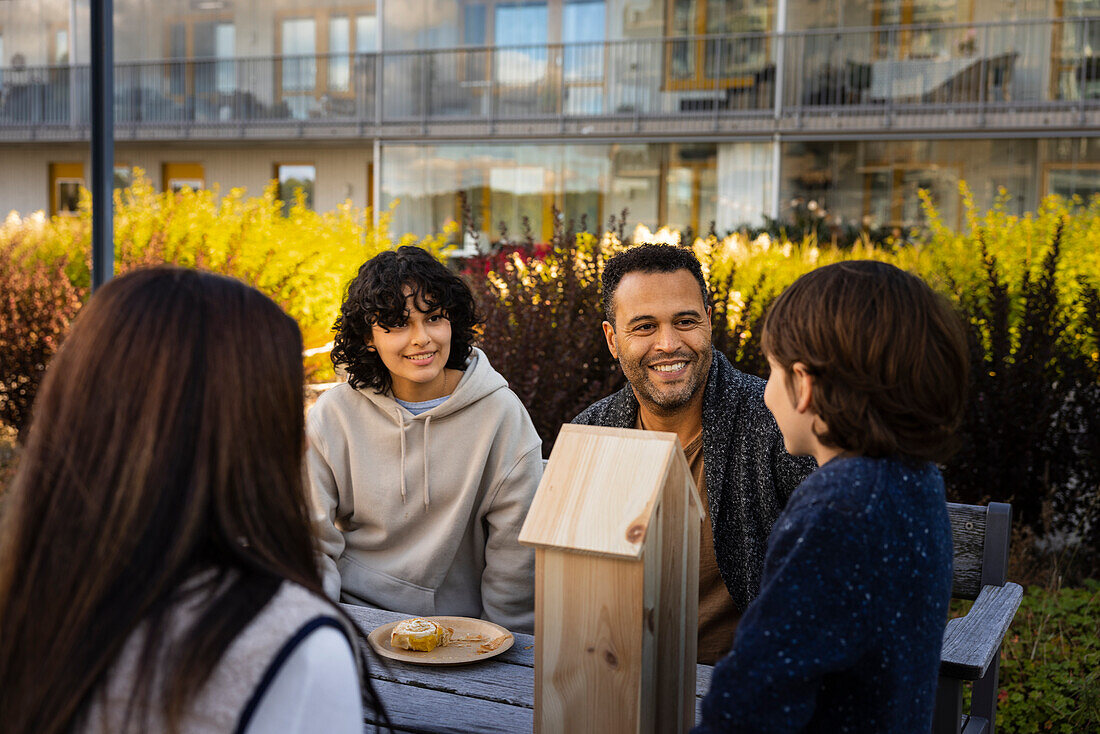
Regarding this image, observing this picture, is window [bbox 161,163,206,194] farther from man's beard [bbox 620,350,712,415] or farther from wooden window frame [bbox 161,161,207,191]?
→ man's beard [bbox 620,350,712,415]

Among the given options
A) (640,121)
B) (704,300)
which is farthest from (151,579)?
(640,121)

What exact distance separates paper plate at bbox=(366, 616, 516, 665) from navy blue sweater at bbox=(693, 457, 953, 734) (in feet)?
2.53

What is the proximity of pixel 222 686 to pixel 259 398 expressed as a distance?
314 millimetres

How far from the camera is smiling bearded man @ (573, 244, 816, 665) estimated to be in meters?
2.51

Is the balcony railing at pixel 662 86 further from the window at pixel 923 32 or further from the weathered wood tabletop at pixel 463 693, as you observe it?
the weathered wood tabletop at pixel 463 693

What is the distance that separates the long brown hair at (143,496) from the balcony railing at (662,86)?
1503 cm

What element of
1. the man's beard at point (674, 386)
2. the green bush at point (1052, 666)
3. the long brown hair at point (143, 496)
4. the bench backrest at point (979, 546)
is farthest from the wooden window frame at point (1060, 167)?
the long brown hair at point (143, 496)

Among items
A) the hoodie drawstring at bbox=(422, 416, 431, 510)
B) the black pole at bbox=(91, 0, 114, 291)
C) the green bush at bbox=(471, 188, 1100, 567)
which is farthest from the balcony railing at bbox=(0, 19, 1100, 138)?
the hoodie drawstring at bbox=(422, 416, 431, 510)

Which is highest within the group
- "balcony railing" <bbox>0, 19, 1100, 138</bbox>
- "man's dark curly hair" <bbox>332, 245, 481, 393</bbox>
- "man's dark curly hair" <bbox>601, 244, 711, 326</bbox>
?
"balcony railing" <bbox>0, 19, 1100, 138</bbox>

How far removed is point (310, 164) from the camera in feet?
64.7

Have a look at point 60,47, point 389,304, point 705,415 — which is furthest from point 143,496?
point 60,47

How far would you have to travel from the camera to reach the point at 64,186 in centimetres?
2131

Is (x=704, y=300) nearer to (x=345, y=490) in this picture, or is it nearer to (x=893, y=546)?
(x=345, y=490)

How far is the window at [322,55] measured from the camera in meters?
18.3
